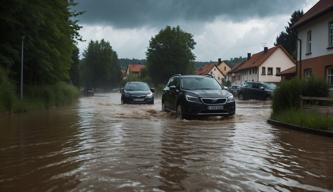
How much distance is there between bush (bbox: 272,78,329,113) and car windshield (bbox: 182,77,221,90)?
2219 millimetres

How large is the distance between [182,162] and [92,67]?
122m

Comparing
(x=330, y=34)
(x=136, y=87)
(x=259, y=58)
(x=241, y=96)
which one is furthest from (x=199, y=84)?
(x=259, y=58)

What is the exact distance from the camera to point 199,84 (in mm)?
17422

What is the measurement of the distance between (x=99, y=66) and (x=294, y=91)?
114m

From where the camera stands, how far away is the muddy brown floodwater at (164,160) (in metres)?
6.00

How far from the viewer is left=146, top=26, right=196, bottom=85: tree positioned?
88.1 m

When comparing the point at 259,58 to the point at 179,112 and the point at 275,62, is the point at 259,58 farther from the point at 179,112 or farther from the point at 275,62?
the point at 179,112

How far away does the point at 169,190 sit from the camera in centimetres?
564

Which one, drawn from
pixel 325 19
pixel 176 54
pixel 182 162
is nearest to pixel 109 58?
pixel 176 54

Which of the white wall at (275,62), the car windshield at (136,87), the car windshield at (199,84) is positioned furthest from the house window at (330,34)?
the white wall at (275,62)

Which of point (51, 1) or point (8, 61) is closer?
point (8, 61)

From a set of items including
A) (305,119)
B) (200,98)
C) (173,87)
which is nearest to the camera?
(305,119)

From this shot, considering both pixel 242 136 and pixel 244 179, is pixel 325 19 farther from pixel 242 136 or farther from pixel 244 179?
pixel 244 179

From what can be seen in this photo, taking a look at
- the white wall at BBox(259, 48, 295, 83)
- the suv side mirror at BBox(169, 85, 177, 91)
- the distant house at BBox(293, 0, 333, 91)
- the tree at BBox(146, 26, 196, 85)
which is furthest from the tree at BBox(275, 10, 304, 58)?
the suv side mirror at BBox(169, 85, 177, 91)
